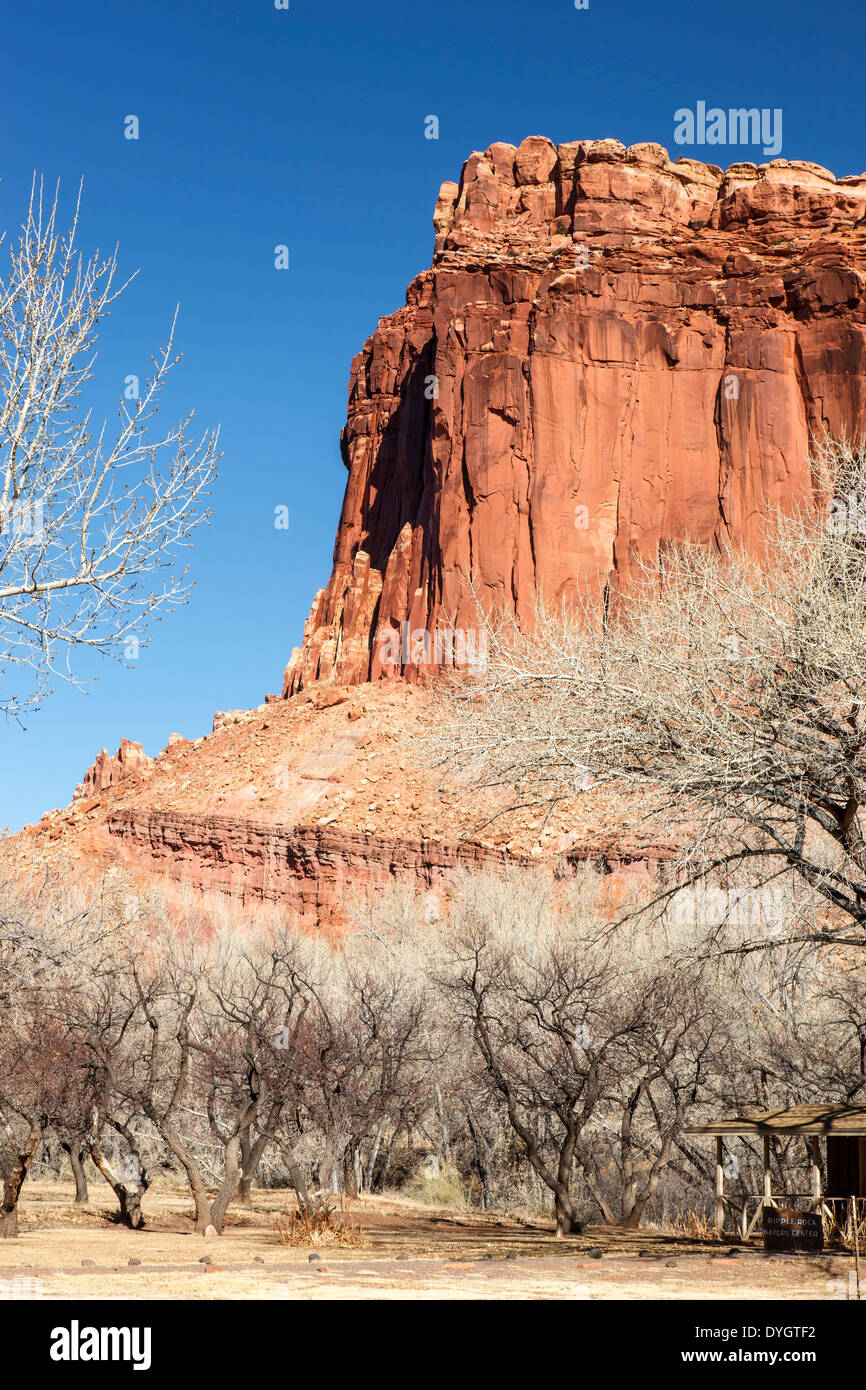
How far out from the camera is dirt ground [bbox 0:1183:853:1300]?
11000 mm

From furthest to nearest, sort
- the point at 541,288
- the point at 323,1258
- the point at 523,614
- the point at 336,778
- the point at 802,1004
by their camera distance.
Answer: the point at 541,288
the point at 523,614
the point at 336,778
the point at 802,1004
the point at 323,1258

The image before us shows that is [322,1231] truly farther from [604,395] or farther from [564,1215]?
[604,395]

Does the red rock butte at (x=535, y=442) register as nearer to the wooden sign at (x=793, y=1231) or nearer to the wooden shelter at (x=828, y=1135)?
the wooden shelter at (x=828, y=1135)

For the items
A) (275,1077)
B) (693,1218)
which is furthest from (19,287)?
(693,1218)

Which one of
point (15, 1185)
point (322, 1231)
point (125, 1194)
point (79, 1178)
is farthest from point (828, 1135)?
point (79, 1178)

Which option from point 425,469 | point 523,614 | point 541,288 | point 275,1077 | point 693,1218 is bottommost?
point 693,1218

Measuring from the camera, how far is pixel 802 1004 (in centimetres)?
2744

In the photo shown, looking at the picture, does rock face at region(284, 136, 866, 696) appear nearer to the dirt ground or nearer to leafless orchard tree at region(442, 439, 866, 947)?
the dirt ground

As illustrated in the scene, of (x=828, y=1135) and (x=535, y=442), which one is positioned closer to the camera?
(x=828, y=1135)

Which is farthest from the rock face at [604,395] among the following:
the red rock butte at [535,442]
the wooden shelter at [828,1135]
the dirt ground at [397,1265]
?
the wooden shelter at [828,1135]

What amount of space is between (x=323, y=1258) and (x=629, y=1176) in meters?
9.62

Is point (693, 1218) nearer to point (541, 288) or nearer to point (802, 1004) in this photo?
point (802, 1004)

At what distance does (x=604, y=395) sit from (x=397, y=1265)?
209 feet

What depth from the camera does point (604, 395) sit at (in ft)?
235
